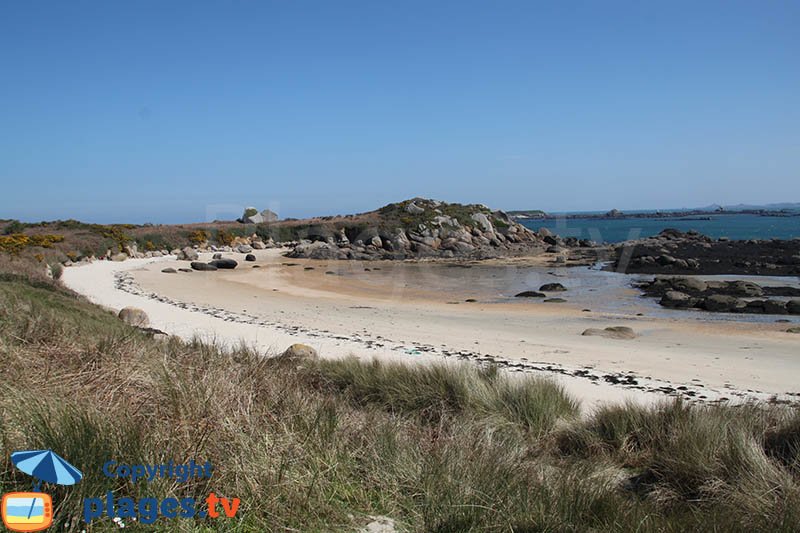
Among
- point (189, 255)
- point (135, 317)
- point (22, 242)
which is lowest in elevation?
point (135, 317)

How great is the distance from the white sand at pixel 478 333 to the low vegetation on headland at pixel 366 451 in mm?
2485

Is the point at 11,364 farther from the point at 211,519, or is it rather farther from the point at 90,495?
the point at 211,519

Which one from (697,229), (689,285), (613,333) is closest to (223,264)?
(613,333)

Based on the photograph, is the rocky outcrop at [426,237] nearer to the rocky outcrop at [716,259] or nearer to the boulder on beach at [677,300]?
the rocky outcrop at [716,259]

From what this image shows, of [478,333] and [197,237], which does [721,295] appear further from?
[197,237]

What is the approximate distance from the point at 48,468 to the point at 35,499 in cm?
17

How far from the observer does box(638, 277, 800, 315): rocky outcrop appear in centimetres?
2134

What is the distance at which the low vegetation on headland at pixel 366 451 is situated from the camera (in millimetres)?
3334

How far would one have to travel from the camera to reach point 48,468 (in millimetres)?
2639

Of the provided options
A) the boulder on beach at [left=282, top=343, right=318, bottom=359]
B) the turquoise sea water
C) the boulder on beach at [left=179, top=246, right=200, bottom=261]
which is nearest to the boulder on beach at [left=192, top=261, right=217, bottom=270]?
the boulder on beach at [left=179, top=246, right=200, bottom=261]

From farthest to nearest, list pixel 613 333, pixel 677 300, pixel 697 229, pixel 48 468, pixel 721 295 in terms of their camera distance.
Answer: pixel 697 229 → pixel 721 295 → pixel 677 300 → pixel 613 333 → pixel 48 468

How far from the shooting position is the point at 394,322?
1781 centimetres

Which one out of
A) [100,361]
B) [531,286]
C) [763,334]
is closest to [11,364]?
[100,361]

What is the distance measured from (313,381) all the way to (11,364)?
3.82 metres
